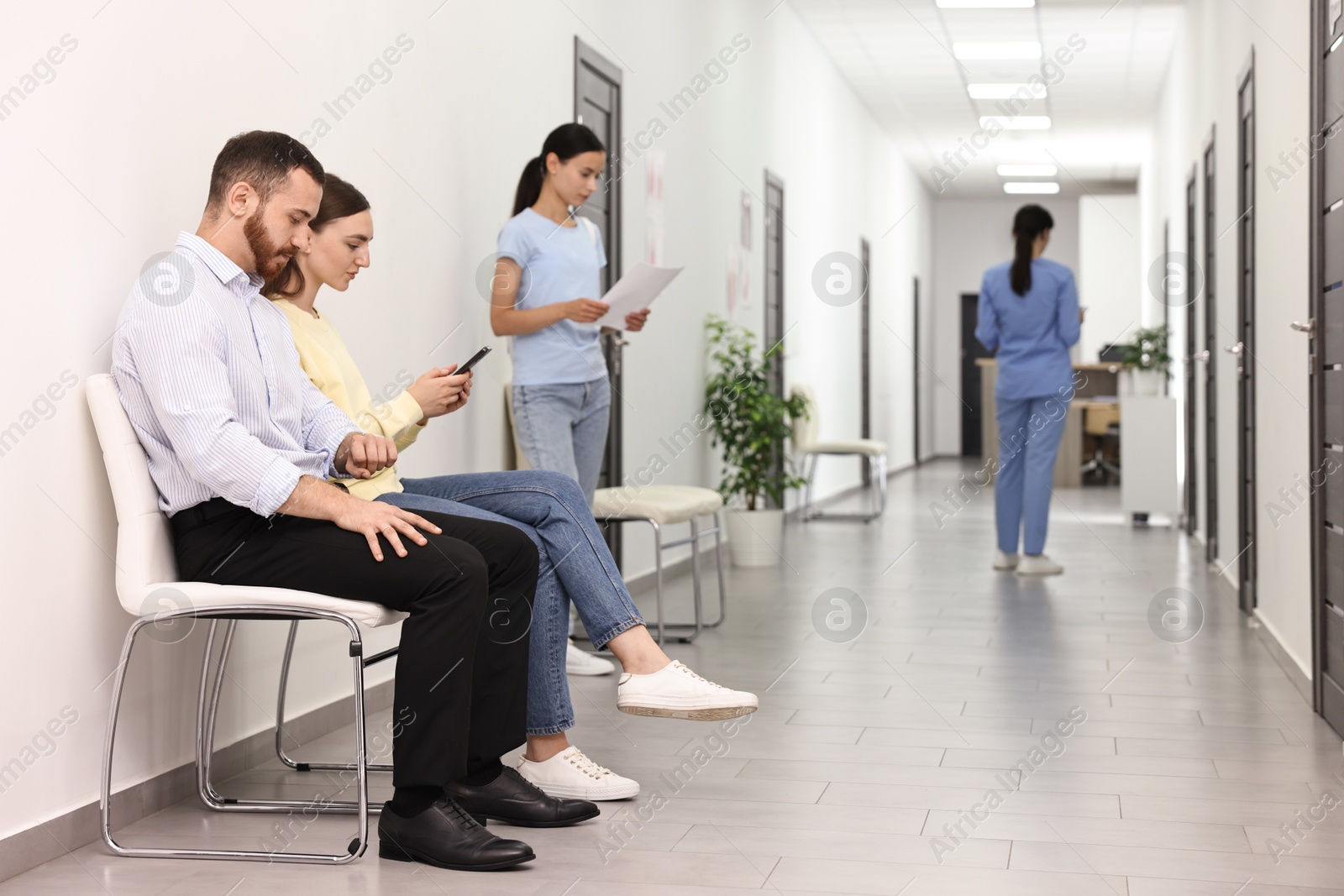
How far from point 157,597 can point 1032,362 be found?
4.26 metres

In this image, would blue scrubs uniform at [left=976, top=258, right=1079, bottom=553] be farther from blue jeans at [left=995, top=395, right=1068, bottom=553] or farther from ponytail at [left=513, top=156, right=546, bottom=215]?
ponytail at [left=513, top=156, right=546, bottom=215]

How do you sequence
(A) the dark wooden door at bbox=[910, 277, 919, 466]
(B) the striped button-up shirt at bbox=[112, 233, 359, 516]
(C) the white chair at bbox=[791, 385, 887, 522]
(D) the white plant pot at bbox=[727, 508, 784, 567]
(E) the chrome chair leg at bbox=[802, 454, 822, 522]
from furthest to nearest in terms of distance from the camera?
(A) the dark wooden door at bbox=[910, 277, 919, 466]
(E) the chrome chair leg at bbox=[802, 454, 822, 522]
(C) the white chair at bbox=[791, 385, 887, 522]
(D) the white plant pot at bbox=[727, 508, 784, 567]
(B) the striped button-up shirt at bbox=[112, 233, 359, 516]

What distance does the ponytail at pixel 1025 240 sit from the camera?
5.48 meters

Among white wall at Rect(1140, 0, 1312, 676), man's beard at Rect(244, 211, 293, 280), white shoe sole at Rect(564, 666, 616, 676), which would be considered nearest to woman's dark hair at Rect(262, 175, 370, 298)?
man's beard at Rect(244, 211, 293, 280)

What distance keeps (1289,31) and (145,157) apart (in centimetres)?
→ 289

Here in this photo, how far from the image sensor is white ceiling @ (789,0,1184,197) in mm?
7730

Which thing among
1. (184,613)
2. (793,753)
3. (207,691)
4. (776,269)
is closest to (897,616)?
(793,753)

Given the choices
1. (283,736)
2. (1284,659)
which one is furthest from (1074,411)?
(283,736)

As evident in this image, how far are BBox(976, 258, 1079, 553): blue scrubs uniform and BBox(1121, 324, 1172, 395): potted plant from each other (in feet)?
9.52

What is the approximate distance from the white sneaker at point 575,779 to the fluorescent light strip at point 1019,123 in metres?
9.47

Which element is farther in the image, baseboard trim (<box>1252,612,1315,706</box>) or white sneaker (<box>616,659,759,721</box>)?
baseboard trim (<box>1252,612,1315,706</box>)

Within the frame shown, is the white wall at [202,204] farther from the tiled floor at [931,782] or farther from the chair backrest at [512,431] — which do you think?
the tiled floor at [931,782]

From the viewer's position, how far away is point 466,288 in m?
3.65

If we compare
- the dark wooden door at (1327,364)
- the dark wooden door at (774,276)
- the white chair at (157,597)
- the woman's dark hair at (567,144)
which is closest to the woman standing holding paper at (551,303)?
the woman's dark hair at (567,144)
